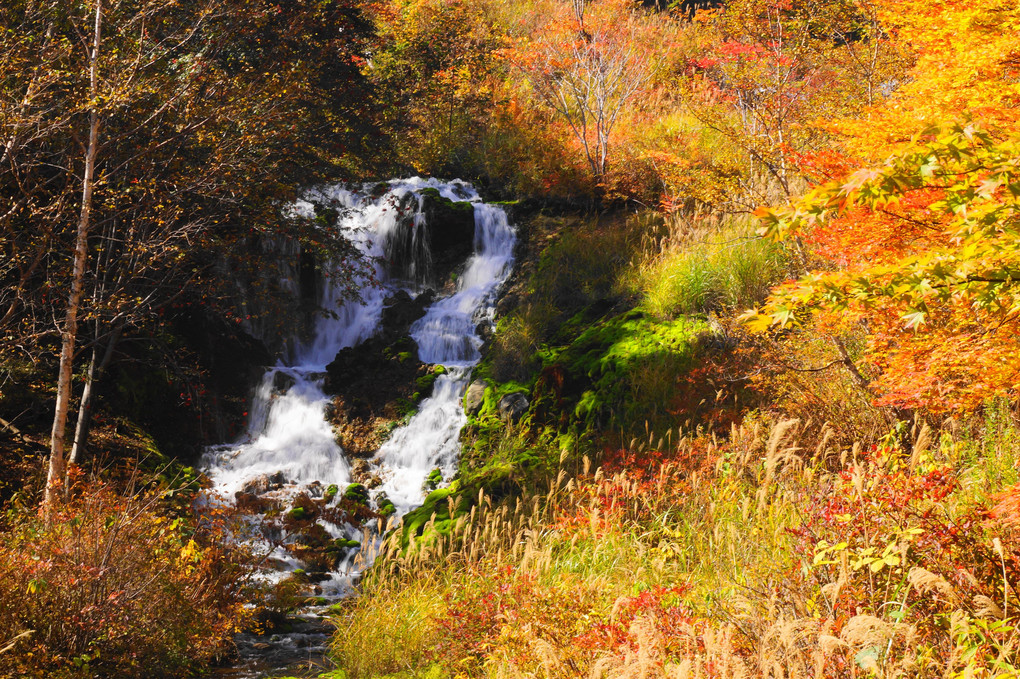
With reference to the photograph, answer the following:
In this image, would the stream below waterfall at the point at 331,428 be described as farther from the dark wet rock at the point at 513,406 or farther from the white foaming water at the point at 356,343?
the dark wet rock at the point at 513,406

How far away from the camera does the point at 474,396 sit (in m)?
10.5

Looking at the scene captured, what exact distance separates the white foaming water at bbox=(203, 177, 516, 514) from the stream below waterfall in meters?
0.02

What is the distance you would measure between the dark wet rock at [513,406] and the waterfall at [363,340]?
3.18 ft

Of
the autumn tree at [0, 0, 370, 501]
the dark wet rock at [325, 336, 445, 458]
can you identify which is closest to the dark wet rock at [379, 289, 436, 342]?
the dark wet rock at [325, 336, 445, 458]

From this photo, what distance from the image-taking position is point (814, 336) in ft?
23.9

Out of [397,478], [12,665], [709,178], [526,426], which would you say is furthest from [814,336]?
[12,665]

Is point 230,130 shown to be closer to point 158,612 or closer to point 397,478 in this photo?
point 397,478

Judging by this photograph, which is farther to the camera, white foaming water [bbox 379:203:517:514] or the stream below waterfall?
white foaming water [bbox 379:203:517:514]

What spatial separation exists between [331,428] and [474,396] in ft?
7.97

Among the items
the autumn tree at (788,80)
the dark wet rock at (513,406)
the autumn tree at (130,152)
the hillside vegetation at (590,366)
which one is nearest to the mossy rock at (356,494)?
the hillside vegetation at (590,366)

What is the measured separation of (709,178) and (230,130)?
21.1 feet

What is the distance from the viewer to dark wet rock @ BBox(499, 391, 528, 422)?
377 inches

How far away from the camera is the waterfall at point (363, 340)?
998 cm

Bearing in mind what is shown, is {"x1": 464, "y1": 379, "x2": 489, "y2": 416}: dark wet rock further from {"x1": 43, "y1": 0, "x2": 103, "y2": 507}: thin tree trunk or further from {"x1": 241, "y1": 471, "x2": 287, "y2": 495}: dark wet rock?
{"x1": 43, "y1": 0, "x2": 103, "y2": 507}: thin tree trunk
